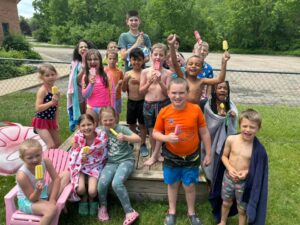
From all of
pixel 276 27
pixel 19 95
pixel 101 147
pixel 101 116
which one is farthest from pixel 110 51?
pixel 276 27

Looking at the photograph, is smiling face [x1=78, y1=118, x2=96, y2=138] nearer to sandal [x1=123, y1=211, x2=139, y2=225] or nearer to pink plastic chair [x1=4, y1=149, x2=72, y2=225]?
pink plastic chair [x1=4, y1=149, x2=72, y2=225]

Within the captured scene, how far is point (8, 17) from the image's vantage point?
20266 mm

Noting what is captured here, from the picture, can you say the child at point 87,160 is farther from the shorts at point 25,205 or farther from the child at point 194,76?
the child at point 194,76

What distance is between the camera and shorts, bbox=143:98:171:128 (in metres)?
3.56

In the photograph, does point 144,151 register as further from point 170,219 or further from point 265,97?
point 265,97

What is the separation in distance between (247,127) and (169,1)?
37030 mm

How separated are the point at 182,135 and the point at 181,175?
431mm

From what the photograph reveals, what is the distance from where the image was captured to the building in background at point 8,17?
19627 mm

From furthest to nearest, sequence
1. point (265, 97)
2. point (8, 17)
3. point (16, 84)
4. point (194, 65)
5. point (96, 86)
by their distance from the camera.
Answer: point (8, 17) → point (16, 84) → point (265, 97) → point (96, 86) → point (194, 65)

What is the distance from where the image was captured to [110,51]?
156 inches

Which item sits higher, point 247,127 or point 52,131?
point 247,127

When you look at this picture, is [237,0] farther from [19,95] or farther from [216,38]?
[19,95]

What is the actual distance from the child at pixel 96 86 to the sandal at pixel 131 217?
1.31 metres

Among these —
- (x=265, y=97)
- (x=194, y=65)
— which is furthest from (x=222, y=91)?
(x=265, y=97)
